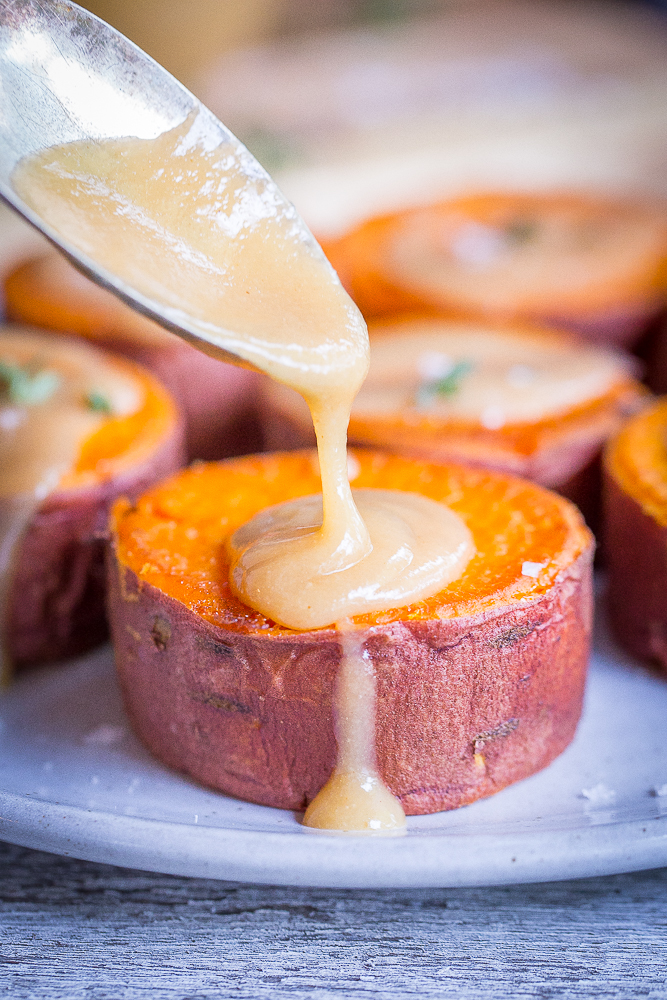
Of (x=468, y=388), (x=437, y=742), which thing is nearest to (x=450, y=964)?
(x=437, y=742)

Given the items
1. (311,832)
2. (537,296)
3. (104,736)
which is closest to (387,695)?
(311,832)

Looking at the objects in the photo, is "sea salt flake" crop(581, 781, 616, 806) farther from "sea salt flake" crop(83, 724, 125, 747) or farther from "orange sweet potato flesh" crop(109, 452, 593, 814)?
"sea salt flake" crop(83, 724, 125, 747)

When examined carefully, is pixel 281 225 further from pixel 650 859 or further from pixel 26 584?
A: pixel 650 859

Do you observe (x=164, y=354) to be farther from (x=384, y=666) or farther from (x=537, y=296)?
(x=384, y=666)

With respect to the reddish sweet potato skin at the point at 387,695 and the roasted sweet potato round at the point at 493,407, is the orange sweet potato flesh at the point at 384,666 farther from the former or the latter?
the roasted sweet potato round at the point at 493,407

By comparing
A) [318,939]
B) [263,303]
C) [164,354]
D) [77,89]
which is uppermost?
[77,89]

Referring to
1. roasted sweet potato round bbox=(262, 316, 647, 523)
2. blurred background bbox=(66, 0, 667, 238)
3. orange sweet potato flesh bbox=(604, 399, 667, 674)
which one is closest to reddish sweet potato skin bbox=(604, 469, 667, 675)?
orange sweet potato flesh bbox=(604, 399, 667, 674)
